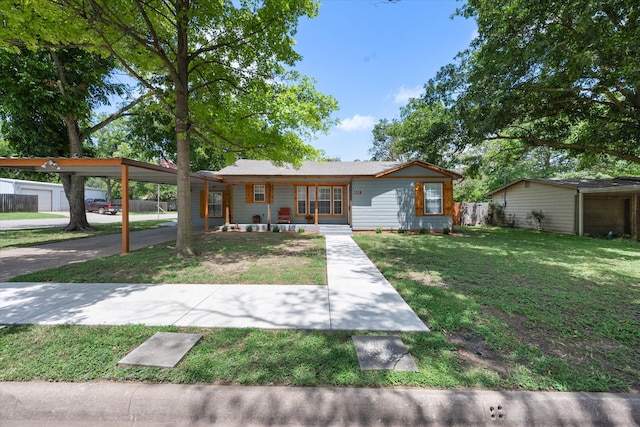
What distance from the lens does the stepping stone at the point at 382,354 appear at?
2.42 m

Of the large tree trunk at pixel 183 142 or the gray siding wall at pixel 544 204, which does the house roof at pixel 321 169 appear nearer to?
the large tree trunk at pixel 183 142

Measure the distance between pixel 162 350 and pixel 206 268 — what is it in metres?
3.54

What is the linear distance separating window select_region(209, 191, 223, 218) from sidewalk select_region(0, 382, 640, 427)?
45.3 feet

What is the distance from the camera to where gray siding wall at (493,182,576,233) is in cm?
1334

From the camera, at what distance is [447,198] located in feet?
42.2

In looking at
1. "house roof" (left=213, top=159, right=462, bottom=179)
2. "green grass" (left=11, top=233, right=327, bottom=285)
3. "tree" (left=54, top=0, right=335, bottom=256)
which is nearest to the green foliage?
"house roof" (left=213, top=159, right=462, bottom=179)

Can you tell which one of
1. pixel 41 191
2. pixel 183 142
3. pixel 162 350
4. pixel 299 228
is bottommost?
pixel 162 350

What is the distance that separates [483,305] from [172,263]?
6339 mm

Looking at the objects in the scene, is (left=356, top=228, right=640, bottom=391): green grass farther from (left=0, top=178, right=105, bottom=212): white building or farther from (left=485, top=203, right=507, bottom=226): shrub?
(left=0, top=178, right=105, bottom=212): white building

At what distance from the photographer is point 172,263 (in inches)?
255

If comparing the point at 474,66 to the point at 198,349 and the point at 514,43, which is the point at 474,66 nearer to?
the point at 514,43

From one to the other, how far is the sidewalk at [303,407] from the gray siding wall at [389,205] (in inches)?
435

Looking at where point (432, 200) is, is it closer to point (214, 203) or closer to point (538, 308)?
point (538, 308)

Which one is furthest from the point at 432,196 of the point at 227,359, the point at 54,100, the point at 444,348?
the point at 54,100
